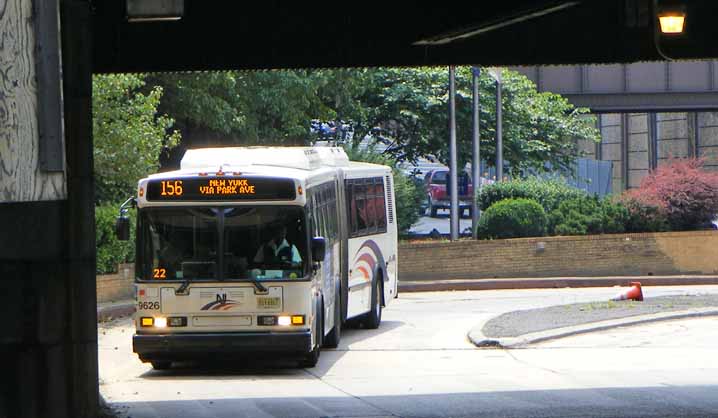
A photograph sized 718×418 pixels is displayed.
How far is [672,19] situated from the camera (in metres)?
13.5

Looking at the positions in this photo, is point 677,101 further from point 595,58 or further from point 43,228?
point 43,228

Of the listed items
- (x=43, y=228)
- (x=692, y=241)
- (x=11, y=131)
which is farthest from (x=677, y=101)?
(x=11, y=131)

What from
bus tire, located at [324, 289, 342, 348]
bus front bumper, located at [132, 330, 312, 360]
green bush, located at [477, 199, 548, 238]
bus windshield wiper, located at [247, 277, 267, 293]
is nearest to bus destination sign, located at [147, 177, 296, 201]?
bus windshield wiper, located at [247, 277, 267, 293]

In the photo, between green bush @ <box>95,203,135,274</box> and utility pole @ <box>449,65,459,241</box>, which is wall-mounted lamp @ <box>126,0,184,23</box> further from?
utility pole @ <box>449,65,459,241</box>

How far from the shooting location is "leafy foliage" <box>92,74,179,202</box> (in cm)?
2622

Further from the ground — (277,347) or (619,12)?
(619,12)

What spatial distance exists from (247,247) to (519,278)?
755 inches

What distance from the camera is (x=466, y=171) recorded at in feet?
200

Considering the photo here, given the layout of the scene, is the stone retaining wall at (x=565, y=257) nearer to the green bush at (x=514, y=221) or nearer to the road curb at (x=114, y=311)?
the green bush at (x=514, y=221)

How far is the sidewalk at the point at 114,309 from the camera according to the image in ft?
83.8

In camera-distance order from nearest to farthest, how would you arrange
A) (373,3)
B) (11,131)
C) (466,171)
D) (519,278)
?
(11,131) → (373,3) → (519,278) → (466,171)

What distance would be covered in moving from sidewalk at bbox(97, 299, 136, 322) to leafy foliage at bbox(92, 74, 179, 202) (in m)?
2.72

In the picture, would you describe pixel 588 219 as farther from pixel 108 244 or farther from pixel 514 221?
pixel 108 244

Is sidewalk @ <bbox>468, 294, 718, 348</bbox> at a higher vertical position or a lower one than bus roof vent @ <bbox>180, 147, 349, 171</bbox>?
lower
